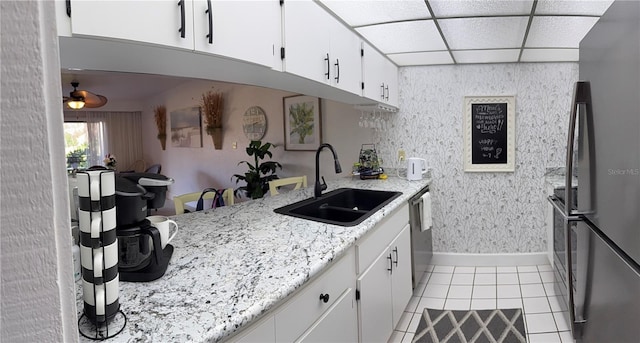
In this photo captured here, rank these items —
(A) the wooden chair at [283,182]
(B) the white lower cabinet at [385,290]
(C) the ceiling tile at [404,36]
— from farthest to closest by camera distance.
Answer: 1. (A) the wooden chair at [283,182]
2. (C) the ceiling tile at [404,36]
3. (B) the white lower cabinet at [385,290]

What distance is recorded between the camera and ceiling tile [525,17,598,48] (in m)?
2.19

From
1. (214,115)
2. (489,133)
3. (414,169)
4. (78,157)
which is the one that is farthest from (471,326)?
(78,157)

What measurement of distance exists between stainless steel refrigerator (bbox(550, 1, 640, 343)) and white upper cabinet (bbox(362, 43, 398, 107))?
52.3 inches

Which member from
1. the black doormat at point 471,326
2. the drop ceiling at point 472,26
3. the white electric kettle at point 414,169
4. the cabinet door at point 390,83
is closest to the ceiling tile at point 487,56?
the drop ceiling at point 472,26

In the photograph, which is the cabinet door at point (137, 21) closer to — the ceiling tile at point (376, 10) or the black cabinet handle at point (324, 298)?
the black cabinet handle at point (324, 298)

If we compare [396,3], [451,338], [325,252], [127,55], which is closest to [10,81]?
[127,55]

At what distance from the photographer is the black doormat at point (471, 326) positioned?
7.29 ft

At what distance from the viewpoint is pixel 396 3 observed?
192cm

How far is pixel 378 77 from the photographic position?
9.27 ft

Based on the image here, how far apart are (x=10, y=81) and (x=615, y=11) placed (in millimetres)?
1509

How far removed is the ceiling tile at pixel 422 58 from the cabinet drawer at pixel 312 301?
85.3 inches

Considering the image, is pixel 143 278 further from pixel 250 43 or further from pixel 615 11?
pixel 615 11

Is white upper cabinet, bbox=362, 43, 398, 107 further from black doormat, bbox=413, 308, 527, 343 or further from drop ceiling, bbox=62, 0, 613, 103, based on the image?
black doormat, bbox=413, 308, 527, 343

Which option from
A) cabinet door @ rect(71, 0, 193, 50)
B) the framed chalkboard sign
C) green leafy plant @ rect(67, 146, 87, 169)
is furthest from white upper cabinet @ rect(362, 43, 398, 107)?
green leafy plant @ rect(67, 146, 87, 169)
